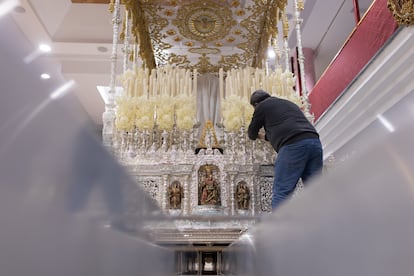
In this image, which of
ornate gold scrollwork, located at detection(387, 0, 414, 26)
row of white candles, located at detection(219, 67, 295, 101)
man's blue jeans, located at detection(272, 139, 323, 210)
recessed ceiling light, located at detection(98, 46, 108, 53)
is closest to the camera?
man's blue jeans, located at detection(272, 139, 323, 210)

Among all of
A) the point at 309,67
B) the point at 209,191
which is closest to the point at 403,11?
the point at 209,191

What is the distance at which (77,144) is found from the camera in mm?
396

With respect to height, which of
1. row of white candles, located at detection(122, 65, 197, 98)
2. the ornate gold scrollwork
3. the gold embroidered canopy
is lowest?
row of white candles, located at detection(122, 65, 197, 98)

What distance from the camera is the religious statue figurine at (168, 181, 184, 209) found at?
3.52m

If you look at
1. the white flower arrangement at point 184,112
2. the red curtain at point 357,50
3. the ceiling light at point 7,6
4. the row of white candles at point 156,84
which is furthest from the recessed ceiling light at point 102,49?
the ceiling light at point 7,6

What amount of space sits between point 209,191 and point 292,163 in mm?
1150

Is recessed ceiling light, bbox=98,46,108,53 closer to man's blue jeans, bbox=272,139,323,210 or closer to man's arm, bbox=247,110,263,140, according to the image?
man's arm, bbox=247,110,263,140

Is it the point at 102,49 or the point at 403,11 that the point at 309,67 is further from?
the point at 403,11

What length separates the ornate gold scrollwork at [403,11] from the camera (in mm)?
3032

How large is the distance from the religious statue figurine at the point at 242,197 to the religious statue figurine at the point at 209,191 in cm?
18

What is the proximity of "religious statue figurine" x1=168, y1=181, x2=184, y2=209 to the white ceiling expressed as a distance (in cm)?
310

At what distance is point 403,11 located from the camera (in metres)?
3.11

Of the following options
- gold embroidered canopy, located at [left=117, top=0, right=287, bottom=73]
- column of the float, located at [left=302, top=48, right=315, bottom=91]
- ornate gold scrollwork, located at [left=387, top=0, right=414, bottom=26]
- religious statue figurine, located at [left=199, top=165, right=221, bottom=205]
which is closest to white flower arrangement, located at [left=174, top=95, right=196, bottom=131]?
religious statue figurine, located at [left=199, top=165, right=221, bottom=205]

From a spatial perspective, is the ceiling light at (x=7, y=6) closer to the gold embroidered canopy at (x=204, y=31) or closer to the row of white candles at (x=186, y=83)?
the row of white candles at (x=186, y=83)
